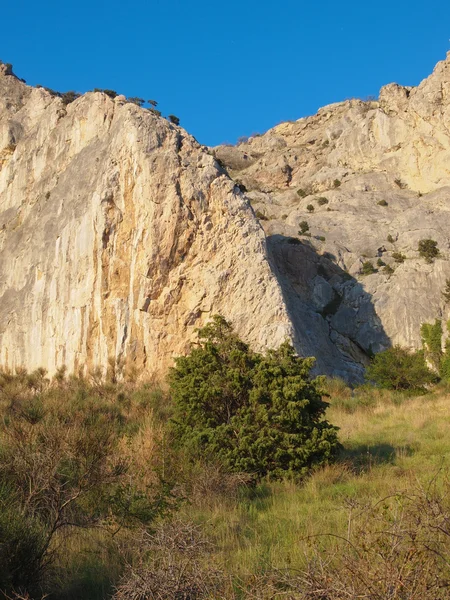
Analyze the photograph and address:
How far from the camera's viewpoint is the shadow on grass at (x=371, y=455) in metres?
8.15

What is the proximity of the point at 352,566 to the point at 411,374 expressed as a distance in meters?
18.3

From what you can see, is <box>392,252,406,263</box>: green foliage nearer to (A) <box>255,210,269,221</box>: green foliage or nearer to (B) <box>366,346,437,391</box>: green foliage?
(A) <box>255,210,269,221</box>: green foliage

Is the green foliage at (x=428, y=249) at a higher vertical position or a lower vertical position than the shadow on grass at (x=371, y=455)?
higher

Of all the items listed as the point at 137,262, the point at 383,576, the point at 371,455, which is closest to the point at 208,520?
the point at 383,576

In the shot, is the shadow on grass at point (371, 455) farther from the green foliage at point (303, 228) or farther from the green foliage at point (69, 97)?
the green foliage at point (69, 97)

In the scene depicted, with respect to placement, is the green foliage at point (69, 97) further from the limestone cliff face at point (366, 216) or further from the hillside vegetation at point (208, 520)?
the hillside vegetation at point (208, 520)

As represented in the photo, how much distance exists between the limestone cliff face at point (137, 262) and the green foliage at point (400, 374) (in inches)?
162

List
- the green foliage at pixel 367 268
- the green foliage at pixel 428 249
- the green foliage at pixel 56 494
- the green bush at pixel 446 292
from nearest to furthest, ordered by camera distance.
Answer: the green foliage at pixel 56 494
the green bush at pixel 446 292
the green foliage at pixel 428 249
the green foliage at pixel 367 268

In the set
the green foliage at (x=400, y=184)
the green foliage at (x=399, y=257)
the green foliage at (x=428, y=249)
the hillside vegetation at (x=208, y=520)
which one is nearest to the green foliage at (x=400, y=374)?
the hillside vegetation at (x=208, y=520)

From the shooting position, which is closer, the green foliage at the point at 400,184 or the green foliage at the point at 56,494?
the green foliage at the point at 56,494

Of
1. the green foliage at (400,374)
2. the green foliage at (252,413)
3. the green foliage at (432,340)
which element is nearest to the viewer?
the green foliage at (252,413)

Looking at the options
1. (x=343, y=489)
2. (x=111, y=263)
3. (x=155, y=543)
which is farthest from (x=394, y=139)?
(x=155, y=543)

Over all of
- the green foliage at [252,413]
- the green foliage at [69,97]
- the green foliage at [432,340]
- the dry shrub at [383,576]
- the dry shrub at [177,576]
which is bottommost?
the dry shrub at [177,576]

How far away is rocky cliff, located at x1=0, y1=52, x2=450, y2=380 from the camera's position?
2083 cm
